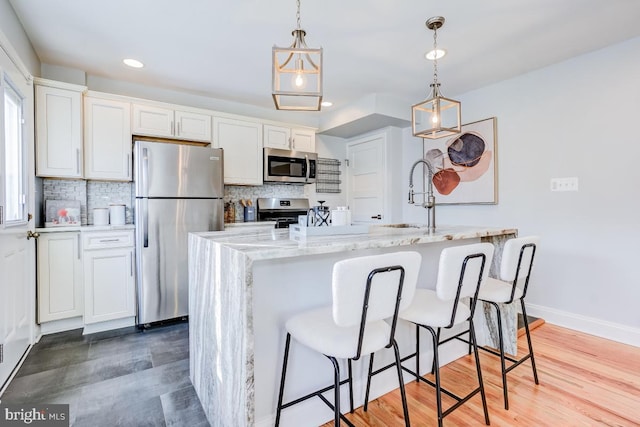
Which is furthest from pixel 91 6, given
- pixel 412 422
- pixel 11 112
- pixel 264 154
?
pixel 412 422

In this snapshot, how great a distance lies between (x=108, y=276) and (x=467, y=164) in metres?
3.98

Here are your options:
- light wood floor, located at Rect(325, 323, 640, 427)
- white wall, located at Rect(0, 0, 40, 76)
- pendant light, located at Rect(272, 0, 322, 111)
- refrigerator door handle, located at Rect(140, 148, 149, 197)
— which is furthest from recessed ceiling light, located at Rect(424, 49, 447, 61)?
white wall, located at Rect(0, 0, 40, 76)

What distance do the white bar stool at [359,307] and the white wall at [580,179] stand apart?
8.27ft

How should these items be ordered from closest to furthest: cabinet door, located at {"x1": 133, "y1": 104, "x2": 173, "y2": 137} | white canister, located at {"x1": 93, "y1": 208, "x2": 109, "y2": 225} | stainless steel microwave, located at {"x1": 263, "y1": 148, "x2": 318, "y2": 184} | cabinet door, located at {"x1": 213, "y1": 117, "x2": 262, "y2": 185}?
white canister, located at {"x1": 93, "y1": 208, "x2": 109, "y2": 225}
cabinet door, located at {"x1": 133, "y1": 104, "x2": 173, "y2": 137}
cabinet door, located at {"x1": 213, "y1": 117, "x2": 262, "y2": 185}
stainless steel microwave, located at {"x1": 263, "y1": 148, "x2": 318, "y2": 184}

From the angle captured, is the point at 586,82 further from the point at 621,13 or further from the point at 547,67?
the point at 621,13

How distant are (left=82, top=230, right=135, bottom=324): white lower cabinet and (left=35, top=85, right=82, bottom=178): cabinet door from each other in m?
0.66

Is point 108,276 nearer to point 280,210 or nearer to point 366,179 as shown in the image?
point 280,210

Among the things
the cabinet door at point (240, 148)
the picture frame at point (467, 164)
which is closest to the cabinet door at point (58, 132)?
the cabinet door at point (240, 148)

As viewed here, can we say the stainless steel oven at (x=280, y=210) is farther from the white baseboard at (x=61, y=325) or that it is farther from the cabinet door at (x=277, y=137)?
the white baseboard at (x=61, y=325)

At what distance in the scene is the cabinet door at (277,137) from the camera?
3953mm

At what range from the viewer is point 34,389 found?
1.90 m

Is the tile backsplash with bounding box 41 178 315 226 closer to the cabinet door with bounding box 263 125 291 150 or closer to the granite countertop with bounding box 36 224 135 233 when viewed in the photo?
the granite countertop with bounding box 36 224 135 233

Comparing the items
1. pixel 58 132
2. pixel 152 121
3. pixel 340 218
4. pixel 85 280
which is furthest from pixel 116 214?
pixel 340 218

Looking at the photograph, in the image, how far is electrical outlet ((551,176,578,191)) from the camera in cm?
282
